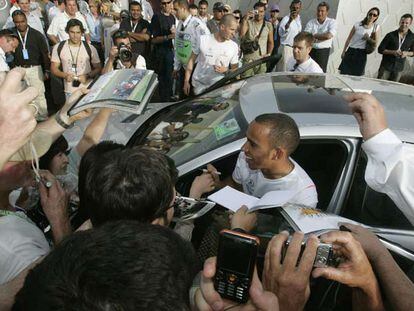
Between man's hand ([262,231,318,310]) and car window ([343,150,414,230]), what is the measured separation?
1.29 meters

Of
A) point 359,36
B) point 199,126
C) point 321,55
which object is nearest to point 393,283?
point 199,126

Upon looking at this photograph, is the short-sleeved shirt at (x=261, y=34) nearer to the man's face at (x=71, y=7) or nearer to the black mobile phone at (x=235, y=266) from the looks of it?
the man's face at (x=71, y=7)

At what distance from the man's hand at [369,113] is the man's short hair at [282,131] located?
1.85 feet

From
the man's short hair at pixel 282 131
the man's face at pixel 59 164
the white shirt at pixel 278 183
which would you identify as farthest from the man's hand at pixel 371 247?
the man's face at pixel 59 164

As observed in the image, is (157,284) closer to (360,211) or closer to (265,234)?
(265,234)

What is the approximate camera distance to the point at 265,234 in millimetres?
1801

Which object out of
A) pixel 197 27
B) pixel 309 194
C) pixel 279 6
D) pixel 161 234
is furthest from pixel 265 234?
pixel 279 6

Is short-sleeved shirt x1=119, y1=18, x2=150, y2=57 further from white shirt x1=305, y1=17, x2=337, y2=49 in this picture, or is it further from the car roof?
the car roof

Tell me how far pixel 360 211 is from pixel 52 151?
6.06ft

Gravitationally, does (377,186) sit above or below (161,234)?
below

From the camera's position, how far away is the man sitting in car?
6.98ft

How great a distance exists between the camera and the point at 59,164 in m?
2.17

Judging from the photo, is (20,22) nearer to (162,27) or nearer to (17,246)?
(162,27)

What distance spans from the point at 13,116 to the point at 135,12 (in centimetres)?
559
